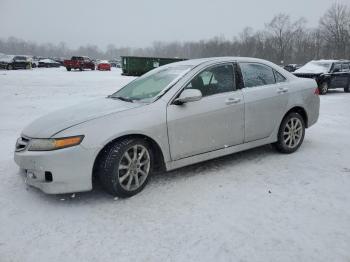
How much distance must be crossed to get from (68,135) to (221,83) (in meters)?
2.17

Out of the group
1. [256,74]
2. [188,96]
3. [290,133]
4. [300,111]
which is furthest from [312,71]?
[188,96]

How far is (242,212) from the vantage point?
343 cm

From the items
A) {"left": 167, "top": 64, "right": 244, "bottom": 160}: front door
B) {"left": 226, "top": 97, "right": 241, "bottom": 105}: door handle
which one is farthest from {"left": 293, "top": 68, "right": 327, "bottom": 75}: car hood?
{"left": 226, "top": 97, "right": 241, "bottom": 105}: door handle

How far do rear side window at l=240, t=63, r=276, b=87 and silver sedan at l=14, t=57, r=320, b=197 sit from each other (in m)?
0.02

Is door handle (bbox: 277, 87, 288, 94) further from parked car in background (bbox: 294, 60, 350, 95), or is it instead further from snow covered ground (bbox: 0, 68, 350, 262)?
parked car in background (bbox: 294, 60, 350, 95)

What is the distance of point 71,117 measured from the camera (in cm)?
390

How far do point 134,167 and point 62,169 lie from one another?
2.55 feet

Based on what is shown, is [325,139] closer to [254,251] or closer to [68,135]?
[254,251]

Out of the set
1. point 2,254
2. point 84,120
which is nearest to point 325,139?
point 84,120

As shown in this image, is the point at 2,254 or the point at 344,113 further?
the point at 344,113

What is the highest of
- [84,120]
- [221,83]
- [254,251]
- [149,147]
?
[221,83]

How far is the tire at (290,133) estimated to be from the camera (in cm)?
517

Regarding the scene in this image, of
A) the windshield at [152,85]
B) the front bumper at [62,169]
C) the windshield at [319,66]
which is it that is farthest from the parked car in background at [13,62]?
the front bumper at [62,169]

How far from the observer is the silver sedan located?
3502mm
